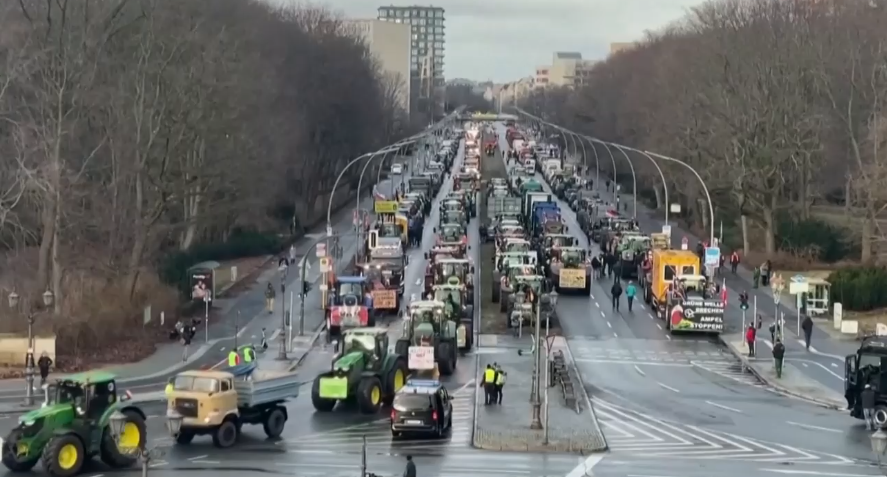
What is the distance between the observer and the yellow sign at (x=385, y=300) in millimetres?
58741

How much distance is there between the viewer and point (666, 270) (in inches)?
2299

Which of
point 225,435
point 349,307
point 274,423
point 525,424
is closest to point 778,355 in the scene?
point 525,424

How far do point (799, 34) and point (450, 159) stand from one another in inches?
3806

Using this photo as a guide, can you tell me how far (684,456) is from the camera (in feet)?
103

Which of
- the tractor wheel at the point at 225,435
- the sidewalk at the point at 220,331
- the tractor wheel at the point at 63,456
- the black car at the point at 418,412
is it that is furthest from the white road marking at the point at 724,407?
the tractor wheel at the point at 63,456

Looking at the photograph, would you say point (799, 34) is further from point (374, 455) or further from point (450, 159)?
point (450, 159)

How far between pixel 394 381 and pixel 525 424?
4.54m

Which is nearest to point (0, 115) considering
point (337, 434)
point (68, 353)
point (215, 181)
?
point (68, 353)

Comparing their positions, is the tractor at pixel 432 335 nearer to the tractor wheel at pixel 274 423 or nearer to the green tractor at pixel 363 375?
the green tractor at pixel 363 375

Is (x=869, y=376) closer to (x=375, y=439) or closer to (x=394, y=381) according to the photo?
(x=394, y=381)

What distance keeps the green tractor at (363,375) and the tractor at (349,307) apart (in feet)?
44.5

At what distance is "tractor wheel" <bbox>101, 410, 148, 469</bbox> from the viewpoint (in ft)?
93.3

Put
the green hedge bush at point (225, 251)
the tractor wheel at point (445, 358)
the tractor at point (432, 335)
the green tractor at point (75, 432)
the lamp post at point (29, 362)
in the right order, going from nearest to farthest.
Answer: the green tractor at point (75, 432), the lamp post at point (29, 362), the tractor at point (432, 335), the tractor wheel at point (445, 358), the green hedge bush at point (225, 251)

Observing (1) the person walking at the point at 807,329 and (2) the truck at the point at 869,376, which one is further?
(1) the person walking at the point at 807,329
